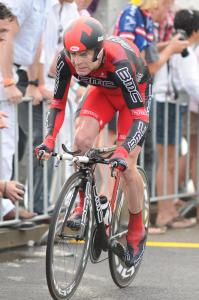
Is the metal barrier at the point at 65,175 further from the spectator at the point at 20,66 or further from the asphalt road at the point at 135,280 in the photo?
the asphalt road at the point at 135,280

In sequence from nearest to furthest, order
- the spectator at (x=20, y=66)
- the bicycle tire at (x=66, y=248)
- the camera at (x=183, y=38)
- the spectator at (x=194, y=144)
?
the bicycle tire at (x=66, y=248) → the spectator at (x=20, y=66) → the camera at (x=183, y=38) → the spectator at (x=194, y=144)

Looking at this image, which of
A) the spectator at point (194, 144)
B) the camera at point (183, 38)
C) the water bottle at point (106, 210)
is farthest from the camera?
the spectator at point (194, 144)

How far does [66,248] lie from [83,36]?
50.4 inches

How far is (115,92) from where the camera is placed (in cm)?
588

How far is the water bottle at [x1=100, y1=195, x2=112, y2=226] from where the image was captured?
18.9 ft

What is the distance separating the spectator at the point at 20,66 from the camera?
7.09 m

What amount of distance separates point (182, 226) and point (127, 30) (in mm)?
1949

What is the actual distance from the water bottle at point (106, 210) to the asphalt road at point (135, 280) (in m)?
0.49

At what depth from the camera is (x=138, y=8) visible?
7.99 m

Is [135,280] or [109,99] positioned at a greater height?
[109,99]

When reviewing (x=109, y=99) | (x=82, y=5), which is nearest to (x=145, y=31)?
(x=82, y=5)

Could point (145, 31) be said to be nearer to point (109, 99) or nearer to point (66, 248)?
point (109, 99)

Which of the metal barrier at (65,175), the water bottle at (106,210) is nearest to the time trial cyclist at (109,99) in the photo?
the water bottle at (106,210)

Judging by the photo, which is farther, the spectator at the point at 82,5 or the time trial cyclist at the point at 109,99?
the spectator at the point at 82,5
